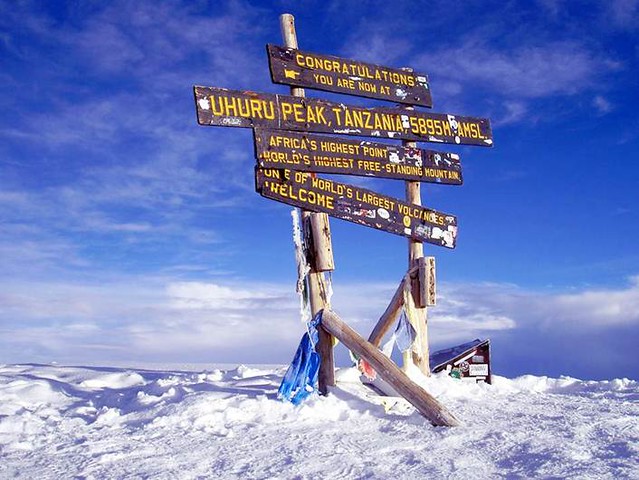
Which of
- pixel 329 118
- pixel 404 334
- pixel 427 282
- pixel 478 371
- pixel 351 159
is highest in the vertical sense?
pixel 329 118

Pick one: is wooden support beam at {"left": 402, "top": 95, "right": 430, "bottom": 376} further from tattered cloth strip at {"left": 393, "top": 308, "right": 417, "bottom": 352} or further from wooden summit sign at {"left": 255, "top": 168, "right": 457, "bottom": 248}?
wooden summit sign at {"left": 255, "top": 168, "right": 457, "bottom": 248}

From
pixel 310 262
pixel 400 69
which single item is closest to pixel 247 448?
pixel 310 262

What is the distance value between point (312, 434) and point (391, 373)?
4.48ft

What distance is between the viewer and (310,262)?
8148 millimetres

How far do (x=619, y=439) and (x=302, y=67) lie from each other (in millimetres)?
5659

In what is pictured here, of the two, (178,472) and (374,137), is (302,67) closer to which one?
(374,137)

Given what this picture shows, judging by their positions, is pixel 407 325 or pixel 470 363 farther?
pixel 470 363

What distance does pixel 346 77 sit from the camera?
889cm

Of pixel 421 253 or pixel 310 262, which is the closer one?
pixel 310 262

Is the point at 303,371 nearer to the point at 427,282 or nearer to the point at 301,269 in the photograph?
the point at 301,269

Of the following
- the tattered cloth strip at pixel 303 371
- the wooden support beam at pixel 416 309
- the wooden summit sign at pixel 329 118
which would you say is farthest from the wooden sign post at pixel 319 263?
the wooden support beam at pixel 416 309

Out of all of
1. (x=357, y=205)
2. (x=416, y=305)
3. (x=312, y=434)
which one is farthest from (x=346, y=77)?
(x=312, y=434)

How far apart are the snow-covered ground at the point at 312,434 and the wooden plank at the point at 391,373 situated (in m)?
Result: 0.15

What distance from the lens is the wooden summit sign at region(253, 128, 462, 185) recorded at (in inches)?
306
